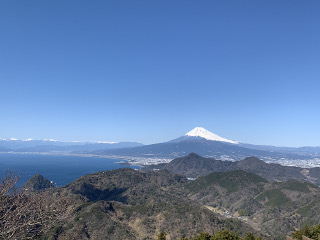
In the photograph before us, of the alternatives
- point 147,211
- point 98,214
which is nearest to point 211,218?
point 147,211

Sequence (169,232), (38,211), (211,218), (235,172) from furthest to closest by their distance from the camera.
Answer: (235,172) < (211,218) < (169,232) < (38,211)

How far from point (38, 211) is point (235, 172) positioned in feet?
612

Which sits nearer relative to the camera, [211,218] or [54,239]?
[54,239]

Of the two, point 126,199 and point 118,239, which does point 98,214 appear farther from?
point 126,199

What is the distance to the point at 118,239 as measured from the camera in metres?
69.7

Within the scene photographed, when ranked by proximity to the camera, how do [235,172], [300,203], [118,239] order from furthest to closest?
1. [235,172]
2. [300,203]
3. [118,239]

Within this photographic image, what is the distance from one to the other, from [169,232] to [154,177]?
A: 10742 centimetres

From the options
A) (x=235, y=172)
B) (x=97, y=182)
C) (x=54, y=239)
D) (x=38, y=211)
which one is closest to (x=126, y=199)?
(x=97, y=182)

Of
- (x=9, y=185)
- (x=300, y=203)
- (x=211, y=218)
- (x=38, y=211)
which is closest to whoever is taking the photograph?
(x=9, y=185)

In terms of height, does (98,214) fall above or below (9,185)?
below

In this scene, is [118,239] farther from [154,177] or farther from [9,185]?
[154,177]

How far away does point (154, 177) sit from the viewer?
182375 mm

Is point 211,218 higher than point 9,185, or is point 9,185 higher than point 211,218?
point 9,185

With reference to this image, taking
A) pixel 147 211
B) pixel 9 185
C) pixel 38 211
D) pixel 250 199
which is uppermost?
pixel 9 185
